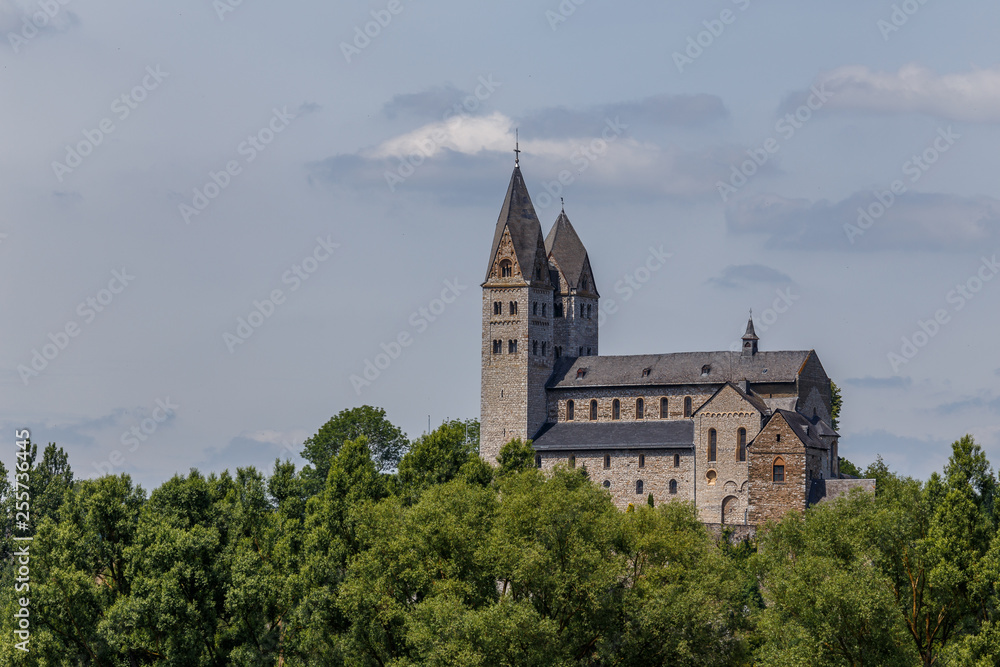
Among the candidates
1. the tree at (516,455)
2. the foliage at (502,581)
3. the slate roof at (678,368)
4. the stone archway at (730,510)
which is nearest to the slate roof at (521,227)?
the slate roof at (678,368)

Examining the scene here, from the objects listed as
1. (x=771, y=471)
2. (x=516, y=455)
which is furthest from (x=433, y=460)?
(x=771, y=471)

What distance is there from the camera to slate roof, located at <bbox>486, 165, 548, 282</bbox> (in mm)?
105375

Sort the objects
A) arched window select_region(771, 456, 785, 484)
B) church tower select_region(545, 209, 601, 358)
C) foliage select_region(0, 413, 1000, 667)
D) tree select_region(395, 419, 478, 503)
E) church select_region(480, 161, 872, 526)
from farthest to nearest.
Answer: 1. church tower select_region(545, 209, 601, 358)
2. church select_region(480, 161, 872, 526)
3. arched window select_region(771, 456, 785, 484)
4. tree select_region(395, 419, 478, 503)
5. foliage select_region(0, 413, 1000, 667)

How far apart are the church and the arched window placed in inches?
124

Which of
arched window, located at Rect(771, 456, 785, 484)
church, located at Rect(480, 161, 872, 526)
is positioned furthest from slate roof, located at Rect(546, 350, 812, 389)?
arched window, located at Rect(771, 456, 785, 484)

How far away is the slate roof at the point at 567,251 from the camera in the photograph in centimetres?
10944

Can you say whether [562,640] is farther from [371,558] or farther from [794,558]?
[794,558]

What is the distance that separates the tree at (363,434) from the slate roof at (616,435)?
19.4 m

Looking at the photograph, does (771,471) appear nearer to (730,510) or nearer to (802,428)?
(802,428)

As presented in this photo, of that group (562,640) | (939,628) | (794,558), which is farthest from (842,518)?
(562,640)

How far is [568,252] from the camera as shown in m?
110

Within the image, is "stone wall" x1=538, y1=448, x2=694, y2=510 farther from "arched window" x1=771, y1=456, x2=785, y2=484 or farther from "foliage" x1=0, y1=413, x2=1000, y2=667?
"foliage" x1=0, y1=413, x2=1000, y2=667

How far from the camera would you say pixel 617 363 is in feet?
343

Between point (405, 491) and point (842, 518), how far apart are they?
2046cm
